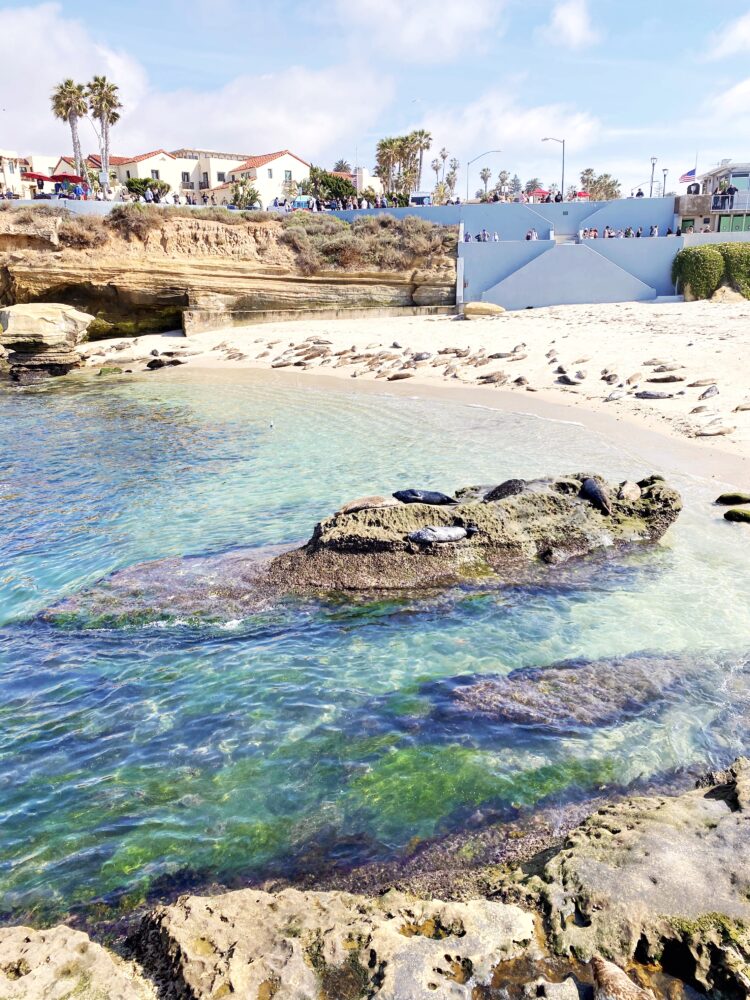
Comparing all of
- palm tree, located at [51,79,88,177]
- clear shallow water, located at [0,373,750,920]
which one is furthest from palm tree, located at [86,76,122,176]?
clear shallow water, located at [0,373,750,920]

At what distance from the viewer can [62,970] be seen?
2.71 m

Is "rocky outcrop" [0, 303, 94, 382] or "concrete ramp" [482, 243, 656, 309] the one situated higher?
"concrete ramp" [482, 243, 656, 309]

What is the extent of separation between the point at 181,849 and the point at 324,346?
2228 centimetres

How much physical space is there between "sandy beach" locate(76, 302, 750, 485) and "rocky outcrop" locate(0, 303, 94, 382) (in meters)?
1.81

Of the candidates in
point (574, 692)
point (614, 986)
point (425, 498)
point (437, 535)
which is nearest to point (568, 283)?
point (425, 498)

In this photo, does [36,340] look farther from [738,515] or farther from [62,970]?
[62,970]

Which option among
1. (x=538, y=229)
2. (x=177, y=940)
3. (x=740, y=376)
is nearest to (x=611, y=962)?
(x=177, y=940)

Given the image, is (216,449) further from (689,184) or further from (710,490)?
(689,184)

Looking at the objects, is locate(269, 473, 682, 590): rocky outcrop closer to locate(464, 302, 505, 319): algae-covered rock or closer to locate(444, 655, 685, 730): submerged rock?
locate(444, 655, 685, 730): submerged rock

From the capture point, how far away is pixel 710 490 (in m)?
10.0

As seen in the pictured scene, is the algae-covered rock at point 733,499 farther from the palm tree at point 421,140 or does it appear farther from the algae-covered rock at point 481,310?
the palm tree at point 421,140

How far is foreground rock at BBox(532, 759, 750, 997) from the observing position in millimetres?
2762

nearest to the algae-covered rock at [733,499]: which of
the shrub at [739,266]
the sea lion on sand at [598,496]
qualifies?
the sea lion on sand at [598,496]

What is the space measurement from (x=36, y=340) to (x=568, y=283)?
841 inches
